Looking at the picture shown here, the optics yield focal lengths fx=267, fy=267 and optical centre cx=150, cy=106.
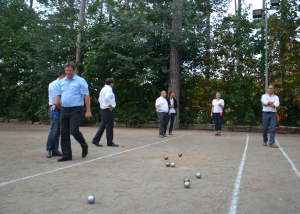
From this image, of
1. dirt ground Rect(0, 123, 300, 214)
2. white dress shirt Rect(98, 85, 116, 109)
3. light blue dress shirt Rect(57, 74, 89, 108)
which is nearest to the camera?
dirt ground Rect(0, 123, 300, 214)

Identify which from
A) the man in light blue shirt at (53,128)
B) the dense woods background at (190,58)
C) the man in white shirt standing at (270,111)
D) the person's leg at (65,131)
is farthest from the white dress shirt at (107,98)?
the dense woods background at (190,58)

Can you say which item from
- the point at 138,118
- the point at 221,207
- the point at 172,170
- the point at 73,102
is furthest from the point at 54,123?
the point at 138,118

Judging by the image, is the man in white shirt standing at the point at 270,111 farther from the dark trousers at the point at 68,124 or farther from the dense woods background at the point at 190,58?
the dark trousers at the point at 68,124

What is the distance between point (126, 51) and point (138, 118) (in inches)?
168

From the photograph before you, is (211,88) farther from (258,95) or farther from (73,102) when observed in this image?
(73,102)

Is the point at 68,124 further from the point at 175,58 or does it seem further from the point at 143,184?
the point at 175,58

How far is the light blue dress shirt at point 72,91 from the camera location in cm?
587

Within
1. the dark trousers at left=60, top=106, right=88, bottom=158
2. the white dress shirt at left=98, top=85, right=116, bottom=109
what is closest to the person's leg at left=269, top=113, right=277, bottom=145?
the white dress shirt at left=98, top=85, right=116, bottom=109

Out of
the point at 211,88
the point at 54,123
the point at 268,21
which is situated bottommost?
the point at 54,123

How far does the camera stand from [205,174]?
16.0ft

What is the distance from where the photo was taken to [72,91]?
591 centimetres

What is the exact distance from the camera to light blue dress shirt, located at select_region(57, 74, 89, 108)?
19.3ft

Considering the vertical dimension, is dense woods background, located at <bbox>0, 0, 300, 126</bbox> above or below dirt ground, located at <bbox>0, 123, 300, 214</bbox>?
above

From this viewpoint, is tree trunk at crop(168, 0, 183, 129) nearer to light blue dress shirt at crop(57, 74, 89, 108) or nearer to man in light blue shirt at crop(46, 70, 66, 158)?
man in light blue shirt at crop(46, 70, 66, 158)
